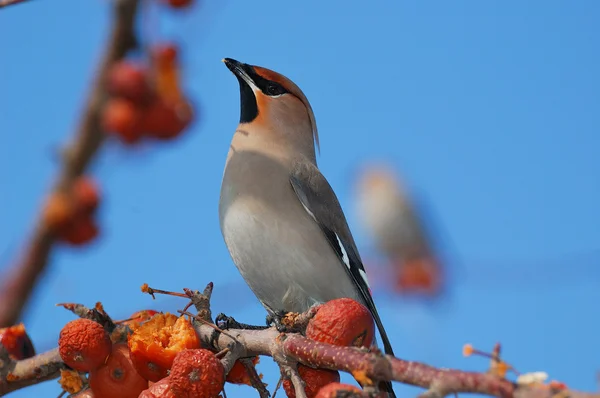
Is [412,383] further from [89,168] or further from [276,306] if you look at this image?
[276,306]

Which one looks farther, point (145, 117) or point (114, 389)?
point (145, 117)

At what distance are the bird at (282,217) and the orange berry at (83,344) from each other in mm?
1147

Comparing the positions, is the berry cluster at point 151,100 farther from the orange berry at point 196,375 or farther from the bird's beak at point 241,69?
the orange berry at point 196,375

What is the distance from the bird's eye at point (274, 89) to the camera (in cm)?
470

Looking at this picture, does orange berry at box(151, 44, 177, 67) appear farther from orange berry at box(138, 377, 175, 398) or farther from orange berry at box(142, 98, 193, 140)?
orange berry at box(138, 377, 175, 398)

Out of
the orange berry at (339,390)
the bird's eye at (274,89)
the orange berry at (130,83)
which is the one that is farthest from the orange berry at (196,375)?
the bird's eye at (274,89)

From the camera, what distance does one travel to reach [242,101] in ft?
15.7

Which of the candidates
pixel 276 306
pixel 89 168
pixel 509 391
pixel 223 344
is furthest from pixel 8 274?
pixel 509 391

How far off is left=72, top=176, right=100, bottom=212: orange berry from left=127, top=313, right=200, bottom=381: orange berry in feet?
3.07

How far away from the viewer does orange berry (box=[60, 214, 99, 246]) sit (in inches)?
151

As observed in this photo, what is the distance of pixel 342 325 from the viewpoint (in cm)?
250

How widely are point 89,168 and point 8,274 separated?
1.36ft

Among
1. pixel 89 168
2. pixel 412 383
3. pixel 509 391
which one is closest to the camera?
pixel 509 391

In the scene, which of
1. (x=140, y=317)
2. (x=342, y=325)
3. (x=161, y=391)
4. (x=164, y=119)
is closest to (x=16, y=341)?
(x=140, y=317)
